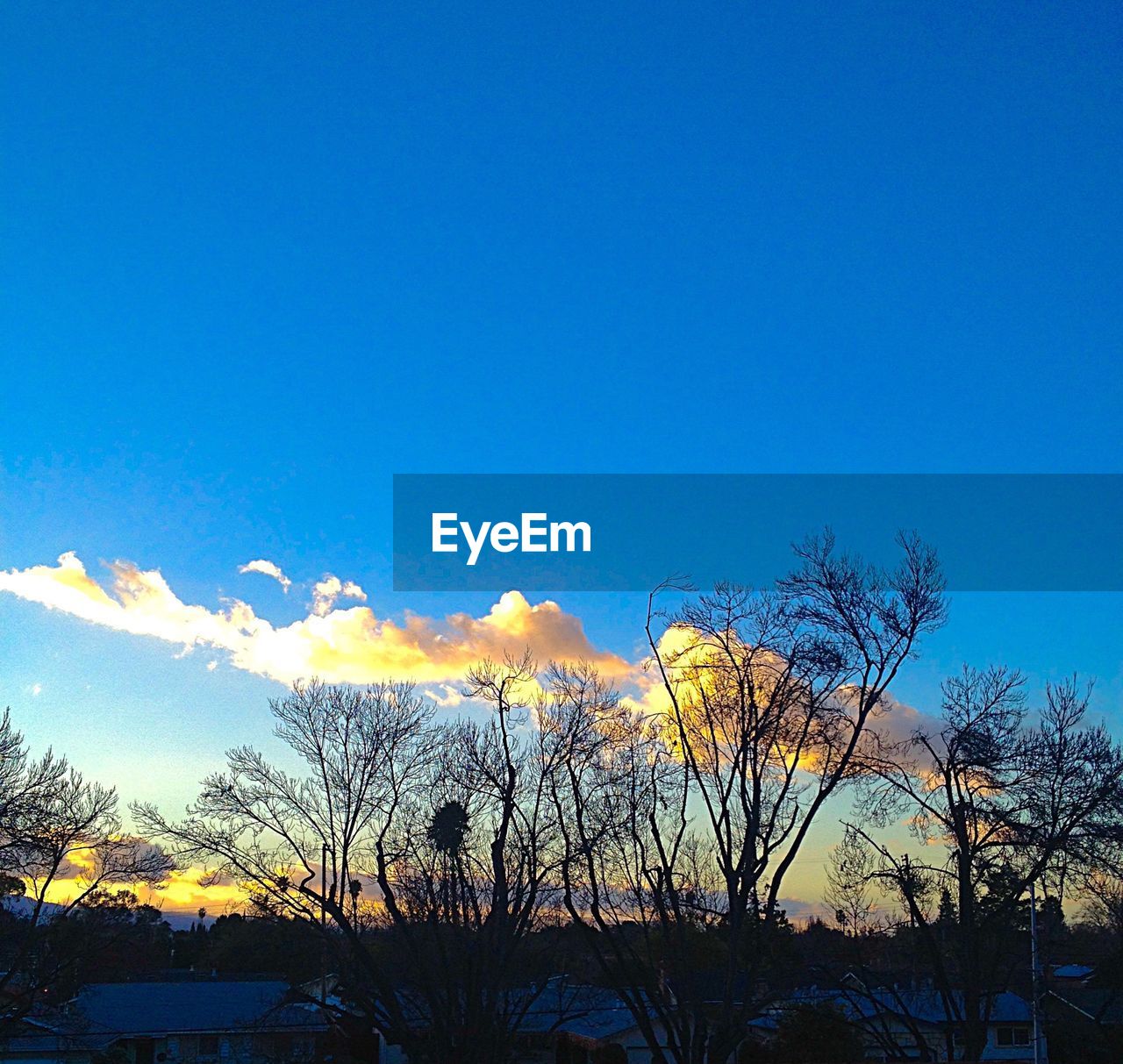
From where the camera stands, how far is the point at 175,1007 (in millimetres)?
51438

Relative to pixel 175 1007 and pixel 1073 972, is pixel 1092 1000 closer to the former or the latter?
pixel 1073 972

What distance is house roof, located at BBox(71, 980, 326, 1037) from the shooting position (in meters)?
47.5

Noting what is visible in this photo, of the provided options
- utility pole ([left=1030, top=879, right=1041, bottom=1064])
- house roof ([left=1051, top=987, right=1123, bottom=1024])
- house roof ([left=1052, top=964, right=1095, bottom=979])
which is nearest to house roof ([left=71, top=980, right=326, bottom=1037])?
utility pole ([left=1030, top=879, right=1041, bottom=1064])

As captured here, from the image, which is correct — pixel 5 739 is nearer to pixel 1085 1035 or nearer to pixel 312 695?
pixel 312 695

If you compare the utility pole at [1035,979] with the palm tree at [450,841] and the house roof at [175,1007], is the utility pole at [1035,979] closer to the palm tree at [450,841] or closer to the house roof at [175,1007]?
the palm tree at [450,841]

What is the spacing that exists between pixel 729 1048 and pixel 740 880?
3.53 meters

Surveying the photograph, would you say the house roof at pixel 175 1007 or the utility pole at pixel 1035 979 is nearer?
the utility pole at pixel 1035 979

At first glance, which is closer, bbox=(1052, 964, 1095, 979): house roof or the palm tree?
the palm tree

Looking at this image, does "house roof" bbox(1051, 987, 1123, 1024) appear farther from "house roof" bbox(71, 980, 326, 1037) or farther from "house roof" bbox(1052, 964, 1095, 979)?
"house roof" bbox(71, 980, 326, 1037)

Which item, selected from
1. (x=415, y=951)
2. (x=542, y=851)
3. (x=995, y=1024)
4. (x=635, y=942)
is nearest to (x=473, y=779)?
(x=542, y=851)

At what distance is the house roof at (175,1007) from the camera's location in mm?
47531

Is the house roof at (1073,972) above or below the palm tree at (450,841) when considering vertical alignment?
below

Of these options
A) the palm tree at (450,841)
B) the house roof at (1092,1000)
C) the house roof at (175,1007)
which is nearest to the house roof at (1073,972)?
the house roof at (1092,1000)

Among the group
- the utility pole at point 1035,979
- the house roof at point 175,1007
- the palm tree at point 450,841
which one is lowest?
the house roof at point 175,1007
